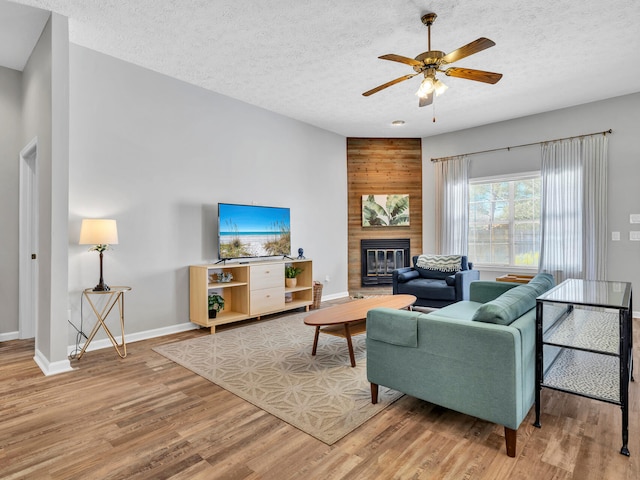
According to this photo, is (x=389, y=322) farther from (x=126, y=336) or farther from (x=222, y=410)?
(x=126, y=336)

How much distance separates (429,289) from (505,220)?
2.06m

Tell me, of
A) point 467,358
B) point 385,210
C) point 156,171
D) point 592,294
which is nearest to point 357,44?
point 156,171

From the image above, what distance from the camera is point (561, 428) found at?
2.05 m

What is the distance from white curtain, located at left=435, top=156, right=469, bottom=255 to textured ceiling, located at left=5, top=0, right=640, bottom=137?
141 cm

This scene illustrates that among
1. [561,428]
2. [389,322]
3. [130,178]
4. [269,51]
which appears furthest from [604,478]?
[130,178]

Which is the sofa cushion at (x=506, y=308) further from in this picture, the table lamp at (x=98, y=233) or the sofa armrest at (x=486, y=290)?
the table lamp at (x=98, y=233)

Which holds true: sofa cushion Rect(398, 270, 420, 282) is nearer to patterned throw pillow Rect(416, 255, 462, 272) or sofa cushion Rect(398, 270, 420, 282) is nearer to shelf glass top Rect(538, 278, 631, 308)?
patterned throw pillow Rect(416, 255, 462, 272)

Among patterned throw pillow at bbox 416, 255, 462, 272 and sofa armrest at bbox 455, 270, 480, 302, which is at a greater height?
patterned throw pillow at bbox 416, 255, 462, 272

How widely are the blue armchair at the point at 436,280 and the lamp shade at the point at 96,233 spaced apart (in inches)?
144

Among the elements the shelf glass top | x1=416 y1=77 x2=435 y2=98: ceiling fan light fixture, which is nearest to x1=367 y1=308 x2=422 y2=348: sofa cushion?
the shelf glass top

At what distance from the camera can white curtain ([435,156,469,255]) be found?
6.11 m

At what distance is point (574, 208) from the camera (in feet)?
16.5

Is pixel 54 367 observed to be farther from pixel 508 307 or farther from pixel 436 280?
pixel 436 280

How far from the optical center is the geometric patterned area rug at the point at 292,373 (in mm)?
2230
